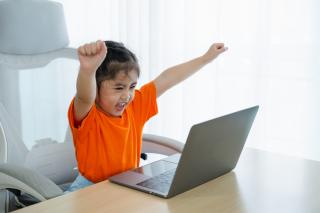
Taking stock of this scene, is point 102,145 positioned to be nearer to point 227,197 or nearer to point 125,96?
point 125,96

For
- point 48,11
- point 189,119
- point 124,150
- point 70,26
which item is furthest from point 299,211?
point 70,26

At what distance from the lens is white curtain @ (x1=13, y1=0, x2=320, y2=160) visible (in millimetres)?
1944

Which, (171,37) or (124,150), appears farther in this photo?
(171,37)

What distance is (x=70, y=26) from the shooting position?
2.60 metres

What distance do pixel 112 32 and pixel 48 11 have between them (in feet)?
3.76

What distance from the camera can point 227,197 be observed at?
1.07 m

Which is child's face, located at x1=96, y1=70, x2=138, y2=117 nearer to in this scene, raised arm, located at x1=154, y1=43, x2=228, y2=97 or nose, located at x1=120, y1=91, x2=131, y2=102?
nose, located at x1=120, y1=91, x2=131, y2=102

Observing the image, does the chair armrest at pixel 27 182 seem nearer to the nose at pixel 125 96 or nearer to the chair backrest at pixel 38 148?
the chair backrest at pixel 38 148

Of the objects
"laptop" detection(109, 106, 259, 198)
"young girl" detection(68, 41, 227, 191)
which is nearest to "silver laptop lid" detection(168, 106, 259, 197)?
"laptop" detection(109, 106, 259, 198)

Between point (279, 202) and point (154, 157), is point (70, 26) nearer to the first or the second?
point (154, 157)

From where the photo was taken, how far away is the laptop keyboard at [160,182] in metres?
1.09

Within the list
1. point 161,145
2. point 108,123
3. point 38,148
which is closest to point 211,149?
point 108,123

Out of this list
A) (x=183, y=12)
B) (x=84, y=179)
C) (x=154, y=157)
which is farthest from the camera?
(x=183, y=12)

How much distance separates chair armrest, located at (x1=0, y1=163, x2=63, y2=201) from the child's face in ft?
1.06
